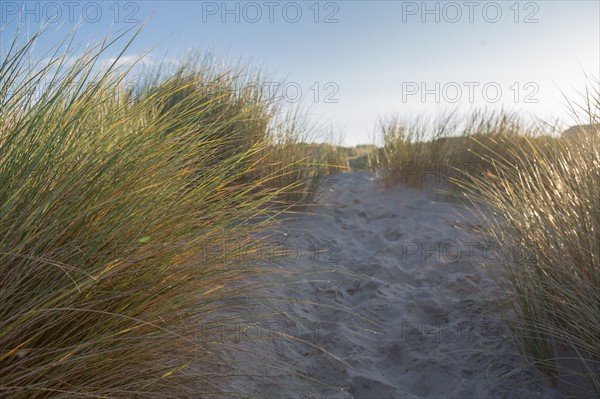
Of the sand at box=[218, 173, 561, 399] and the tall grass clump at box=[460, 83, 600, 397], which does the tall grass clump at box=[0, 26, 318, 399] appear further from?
the tall grass clump at box=[460, 83, 600, 397]

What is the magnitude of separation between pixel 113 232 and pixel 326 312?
1.81 metres

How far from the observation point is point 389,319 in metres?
3.41

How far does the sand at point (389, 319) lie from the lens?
8.79ft

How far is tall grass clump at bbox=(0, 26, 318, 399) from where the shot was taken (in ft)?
5.47

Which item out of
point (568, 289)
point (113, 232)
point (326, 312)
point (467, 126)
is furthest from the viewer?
point (467, 126)

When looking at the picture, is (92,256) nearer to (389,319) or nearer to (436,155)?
(389,319)

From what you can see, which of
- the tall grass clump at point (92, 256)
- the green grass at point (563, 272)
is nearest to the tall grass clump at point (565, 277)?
the green grass at point (563, 272)

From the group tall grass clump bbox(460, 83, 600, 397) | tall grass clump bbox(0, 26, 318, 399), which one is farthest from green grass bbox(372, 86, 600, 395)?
tall grass clump bbox(0, 26, 318, 399)

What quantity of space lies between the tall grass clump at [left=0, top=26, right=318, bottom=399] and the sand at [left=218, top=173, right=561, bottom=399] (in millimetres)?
341

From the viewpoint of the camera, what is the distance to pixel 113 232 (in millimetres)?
1926

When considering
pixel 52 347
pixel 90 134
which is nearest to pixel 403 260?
pixel 90 134

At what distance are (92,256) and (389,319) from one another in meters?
2.01

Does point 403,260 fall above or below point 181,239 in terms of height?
below

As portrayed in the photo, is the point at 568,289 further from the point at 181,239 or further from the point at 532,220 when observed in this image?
the point at 181,239
